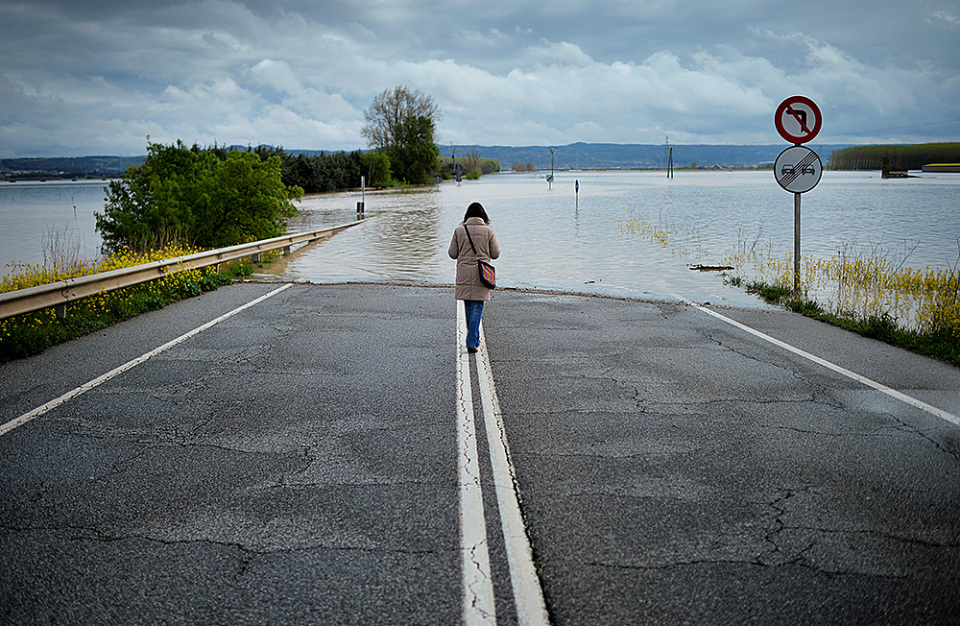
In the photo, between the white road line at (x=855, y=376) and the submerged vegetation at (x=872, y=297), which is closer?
the white road line at (x=855, y=376)

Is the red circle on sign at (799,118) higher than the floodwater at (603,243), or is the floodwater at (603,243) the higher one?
the red circle on sign at (799,118)

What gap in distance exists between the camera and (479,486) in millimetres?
4570

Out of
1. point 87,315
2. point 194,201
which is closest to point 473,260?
point 87,315

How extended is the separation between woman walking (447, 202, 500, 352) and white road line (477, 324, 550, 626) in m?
2.42

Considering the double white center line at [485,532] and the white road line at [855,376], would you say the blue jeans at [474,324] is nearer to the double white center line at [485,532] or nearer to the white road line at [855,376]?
the double white center line at [485,532]

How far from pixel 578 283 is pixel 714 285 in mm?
2973

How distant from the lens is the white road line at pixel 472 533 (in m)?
3.21

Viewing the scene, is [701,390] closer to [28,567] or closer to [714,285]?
[28,567]

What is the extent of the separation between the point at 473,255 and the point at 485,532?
211 inches

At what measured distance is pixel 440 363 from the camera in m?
8.09

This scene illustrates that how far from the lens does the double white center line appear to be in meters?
3.22

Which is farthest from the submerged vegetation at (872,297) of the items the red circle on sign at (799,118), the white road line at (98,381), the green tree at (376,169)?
the green tree at (376,169)

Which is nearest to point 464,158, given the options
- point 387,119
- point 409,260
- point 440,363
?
point 387,119

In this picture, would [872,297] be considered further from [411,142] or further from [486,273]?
[411,142]
